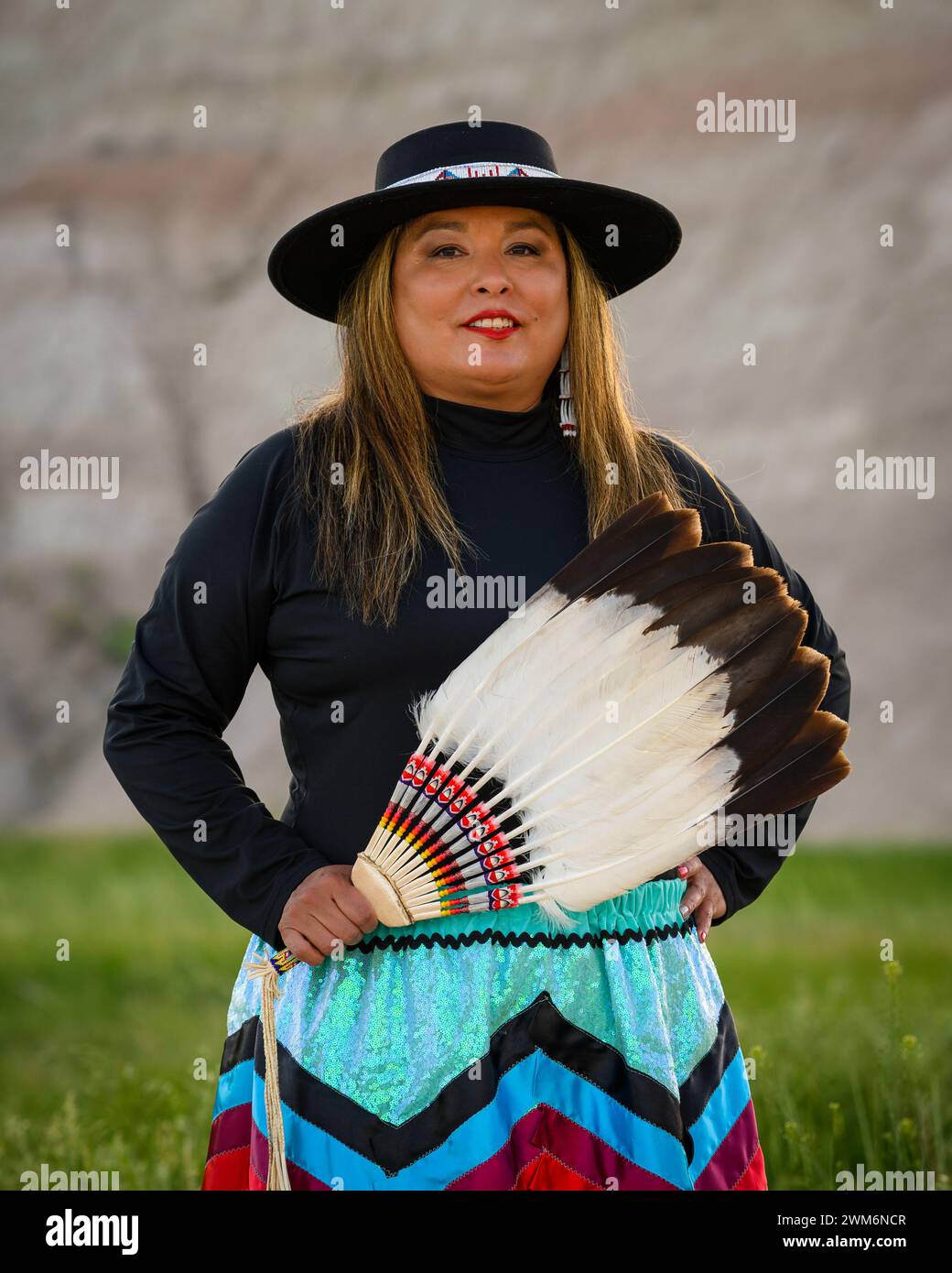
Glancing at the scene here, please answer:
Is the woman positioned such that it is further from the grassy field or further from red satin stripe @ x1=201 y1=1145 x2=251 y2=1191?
the grassy field

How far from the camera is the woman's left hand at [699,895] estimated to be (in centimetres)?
237

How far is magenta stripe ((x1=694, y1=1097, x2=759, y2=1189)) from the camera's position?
86.5 inches

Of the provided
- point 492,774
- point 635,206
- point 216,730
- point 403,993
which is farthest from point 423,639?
point 635,206

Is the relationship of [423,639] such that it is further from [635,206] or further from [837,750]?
[635,206]

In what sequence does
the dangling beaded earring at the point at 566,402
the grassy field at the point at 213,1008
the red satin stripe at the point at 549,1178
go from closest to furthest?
1. the red satin stripe at the point at 549,1178
2. the dangling beaded earring at the point at 566,402
3. the grassy field at the point at 213,1008

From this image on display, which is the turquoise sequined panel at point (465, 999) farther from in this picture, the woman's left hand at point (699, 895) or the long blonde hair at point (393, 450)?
the long blonde hair at point (393, 450)

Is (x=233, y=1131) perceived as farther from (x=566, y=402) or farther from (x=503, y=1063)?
(x=566, y=402)

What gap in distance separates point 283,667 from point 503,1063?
722 millimetres

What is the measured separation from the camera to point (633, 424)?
2.57 metres

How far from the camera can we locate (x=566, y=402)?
8.18 ft

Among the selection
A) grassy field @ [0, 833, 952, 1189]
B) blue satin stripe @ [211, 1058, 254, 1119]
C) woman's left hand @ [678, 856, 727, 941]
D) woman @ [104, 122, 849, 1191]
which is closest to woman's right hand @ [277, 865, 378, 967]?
woman @ [104, 122, 849, 1191]

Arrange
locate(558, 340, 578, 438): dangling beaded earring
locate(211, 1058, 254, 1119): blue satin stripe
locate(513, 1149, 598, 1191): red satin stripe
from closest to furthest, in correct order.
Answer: locate(513, 1149, 598, 1191): red satin stripe → locate(211, 1058, 254, 1119): blue satin stripe → locate(558, 340, 578, 438): dangling beaded earring

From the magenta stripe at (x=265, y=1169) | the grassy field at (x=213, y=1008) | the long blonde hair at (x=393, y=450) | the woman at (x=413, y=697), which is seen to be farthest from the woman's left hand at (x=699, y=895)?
the grassy field at (x=213, y=1008)

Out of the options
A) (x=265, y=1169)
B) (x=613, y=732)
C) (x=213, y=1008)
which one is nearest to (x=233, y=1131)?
(x=265, y=1169)
